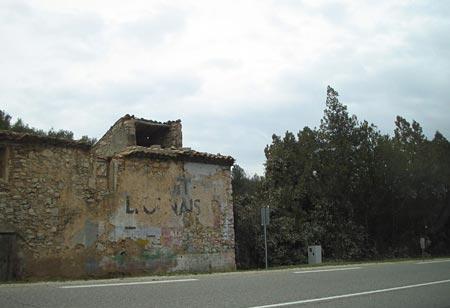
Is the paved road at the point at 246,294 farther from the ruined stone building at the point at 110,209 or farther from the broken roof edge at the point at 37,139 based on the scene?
the broken roof edge at the point at 37,139

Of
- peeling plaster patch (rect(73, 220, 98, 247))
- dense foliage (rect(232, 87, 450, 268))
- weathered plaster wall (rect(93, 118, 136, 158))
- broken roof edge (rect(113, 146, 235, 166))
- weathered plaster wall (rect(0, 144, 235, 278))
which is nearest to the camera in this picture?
weathered plaster wall (rect(0, 144, 235, 278))

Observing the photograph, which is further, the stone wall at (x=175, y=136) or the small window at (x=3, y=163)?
the stone wall at (x=175, y=136)

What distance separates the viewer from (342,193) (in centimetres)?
2877

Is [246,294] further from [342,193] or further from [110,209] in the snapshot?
[342,193]

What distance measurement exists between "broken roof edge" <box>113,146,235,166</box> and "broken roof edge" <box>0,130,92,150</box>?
151 centimetres

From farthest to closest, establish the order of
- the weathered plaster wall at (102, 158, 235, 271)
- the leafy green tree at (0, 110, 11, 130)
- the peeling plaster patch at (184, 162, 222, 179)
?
the leafy green tree at (0, 110, 11, 130) → the peeling plaster patch at (184, 162, 222, 179) → the weathered plaster wall at (102, 158, 235, 271)

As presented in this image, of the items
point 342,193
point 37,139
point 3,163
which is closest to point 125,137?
point 37,139

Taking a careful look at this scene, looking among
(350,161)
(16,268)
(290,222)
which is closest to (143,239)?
(16,268)

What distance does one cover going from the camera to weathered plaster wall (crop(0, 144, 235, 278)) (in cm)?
1534

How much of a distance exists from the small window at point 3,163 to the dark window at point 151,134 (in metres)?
7.98

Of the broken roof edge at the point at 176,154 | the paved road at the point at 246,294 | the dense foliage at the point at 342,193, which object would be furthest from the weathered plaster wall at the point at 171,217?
the paved road at the point at 246,294

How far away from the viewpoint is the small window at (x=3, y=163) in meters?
15.2

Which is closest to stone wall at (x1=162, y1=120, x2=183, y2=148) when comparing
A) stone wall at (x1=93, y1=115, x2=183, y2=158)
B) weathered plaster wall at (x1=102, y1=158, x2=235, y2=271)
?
stone wall at (x1=93, y1=115, x2=183, y2=158)

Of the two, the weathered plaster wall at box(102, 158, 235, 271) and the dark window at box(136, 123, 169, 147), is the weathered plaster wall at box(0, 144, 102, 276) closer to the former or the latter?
the weathered plaster wall at box(102, 158, 235, 271)
